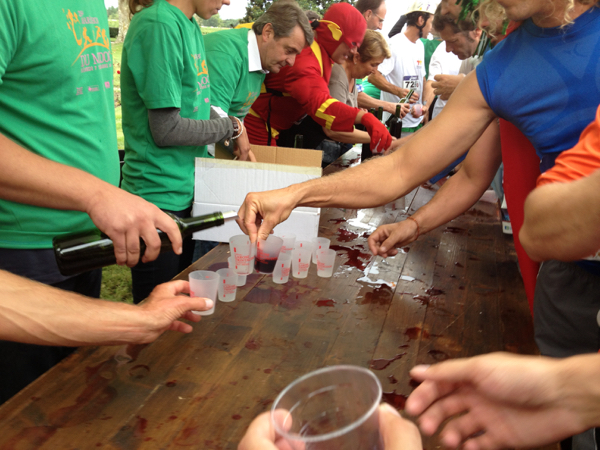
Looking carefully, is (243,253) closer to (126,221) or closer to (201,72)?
(126,221)

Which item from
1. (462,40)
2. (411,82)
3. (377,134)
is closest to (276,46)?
(377,134)

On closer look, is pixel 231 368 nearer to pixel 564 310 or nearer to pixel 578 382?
pixel 578 382

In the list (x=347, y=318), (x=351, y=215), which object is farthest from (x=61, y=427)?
(x=351, y=215)

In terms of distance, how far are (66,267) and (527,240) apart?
49.4 inches

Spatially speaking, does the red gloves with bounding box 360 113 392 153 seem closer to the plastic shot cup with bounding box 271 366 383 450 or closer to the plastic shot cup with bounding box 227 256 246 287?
the plastic shot cup with bounding box 227 256 246 287

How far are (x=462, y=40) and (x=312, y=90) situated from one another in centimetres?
210

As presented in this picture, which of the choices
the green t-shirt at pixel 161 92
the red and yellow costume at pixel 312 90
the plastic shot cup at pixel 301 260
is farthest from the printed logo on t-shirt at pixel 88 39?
the red and yellow costume at pixel 312 90

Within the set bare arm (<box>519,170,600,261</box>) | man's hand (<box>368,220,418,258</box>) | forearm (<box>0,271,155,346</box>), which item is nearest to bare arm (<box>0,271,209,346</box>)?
forearm (<box>0,271,155,346</box>)

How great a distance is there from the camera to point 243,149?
2.43 metres

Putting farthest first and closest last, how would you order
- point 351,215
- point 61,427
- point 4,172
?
point 351,215
point 4,172
point 61,427

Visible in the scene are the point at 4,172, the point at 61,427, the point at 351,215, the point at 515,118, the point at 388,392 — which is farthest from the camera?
the point at 351,215

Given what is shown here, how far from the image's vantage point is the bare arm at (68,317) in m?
0.86

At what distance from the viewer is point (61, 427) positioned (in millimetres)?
873

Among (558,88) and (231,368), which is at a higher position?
(558,88)
